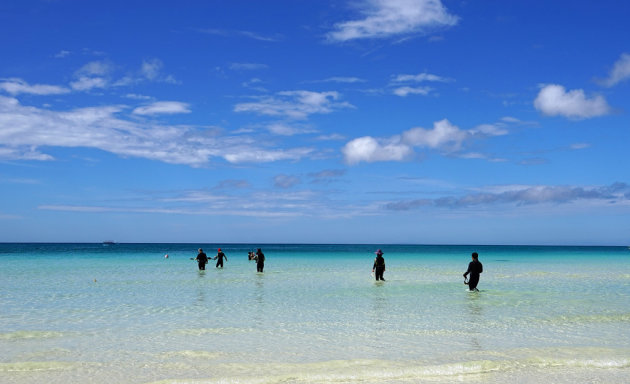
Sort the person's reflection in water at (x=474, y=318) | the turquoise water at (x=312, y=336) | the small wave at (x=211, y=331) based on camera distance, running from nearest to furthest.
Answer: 1. the turquoise water at (x=312, y=336)
2. the person's reflection in water at (x=474, y=318)
3. the small wave at (x=211, y=331)

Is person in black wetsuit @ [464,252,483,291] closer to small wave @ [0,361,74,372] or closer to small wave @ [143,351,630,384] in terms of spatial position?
small wave @ [143,351,630,384]

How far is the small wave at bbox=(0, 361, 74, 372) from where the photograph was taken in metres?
9.14

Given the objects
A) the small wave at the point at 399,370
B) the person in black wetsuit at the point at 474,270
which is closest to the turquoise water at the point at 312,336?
the small wave at the point at 399,370

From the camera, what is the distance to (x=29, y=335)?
1213 cm

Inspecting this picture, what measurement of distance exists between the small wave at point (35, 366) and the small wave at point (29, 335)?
2.65m

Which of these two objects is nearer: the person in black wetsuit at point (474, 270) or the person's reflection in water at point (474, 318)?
the person's reflection in water at point (474, 318)

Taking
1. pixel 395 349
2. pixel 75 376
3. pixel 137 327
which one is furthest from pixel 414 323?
pixel 75 376

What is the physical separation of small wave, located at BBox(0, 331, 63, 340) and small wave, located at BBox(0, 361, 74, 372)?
2655 mm

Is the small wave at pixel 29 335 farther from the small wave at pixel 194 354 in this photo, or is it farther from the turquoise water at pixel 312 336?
the small wave at pixel 194 354

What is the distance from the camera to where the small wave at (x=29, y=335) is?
1189 cm

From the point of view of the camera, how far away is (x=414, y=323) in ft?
44.9

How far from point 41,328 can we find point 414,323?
9.68 meters

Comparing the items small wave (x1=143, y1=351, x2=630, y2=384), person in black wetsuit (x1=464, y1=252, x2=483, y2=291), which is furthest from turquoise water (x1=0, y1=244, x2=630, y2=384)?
person in black wetsuit (x1=464, y1=252, x2=483, y2=291)

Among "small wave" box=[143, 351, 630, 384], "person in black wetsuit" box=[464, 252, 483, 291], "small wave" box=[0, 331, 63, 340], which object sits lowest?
"small wave" box=[143, 351, 630, 384]
